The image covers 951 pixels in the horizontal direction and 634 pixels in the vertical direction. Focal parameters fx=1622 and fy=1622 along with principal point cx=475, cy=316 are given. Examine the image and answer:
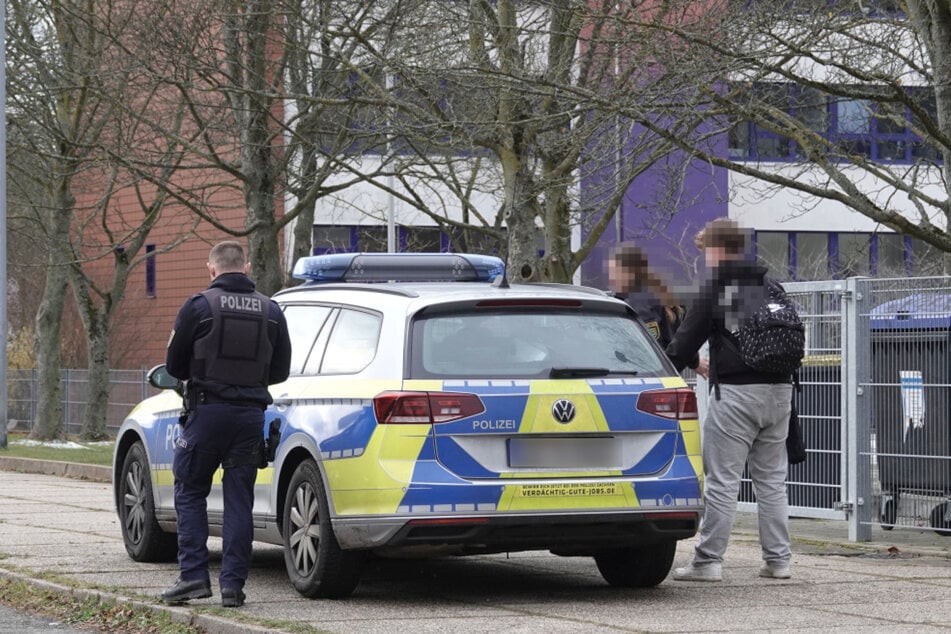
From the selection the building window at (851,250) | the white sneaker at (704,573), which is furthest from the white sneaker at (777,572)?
the building window at (851,250)

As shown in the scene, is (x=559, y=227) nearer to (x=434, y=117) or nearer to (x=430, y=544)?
(x=434, y=117)

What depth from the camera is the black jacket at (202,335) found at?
25.8ft

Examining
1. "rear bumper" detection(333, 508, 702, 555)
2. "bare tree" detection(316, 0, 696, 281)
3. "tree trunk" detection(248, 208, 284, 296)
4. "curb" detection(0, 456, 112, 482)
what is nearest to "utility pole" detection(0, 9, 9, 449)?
"curb" detection(0, 456, 112, 482)

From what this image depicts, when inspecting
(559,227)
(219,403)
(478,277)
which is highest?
(559,227)

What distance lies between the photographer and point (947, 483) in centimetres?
1098

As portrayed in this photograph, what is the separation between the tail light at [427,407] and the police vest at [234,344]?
2.25 ft

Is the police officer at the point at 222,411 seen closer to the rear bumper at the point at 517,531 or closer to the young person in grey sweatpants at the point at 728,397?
the rear bumper at the point at 517,531

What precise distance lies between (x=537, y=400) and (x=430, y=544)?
86cm

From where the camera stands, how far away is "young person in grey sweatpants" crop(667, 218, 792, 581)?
29.2 feet

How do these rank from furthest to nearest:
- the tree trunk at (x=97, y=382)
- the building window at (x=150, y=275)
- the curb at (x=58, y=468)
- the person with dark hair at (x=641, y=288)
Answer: the building window at (x=150, y=275)
the tree trunk at (x=97, y=382)
the curb at (x=58, y=468)
the person with dark hair at (x=641, y=288)

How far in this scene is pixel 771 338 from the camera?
8781 mm

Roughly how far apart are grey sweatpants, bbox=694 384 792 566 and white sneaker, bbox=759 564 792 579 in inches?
0.9

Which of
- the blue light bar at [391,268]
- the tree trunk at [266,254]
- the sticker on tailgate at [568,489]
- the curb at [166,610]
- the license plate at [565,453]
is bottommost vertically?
the curb at [166,610]

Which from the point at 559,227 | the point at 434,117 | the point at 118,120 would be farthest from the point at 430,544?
the point at 118,120
